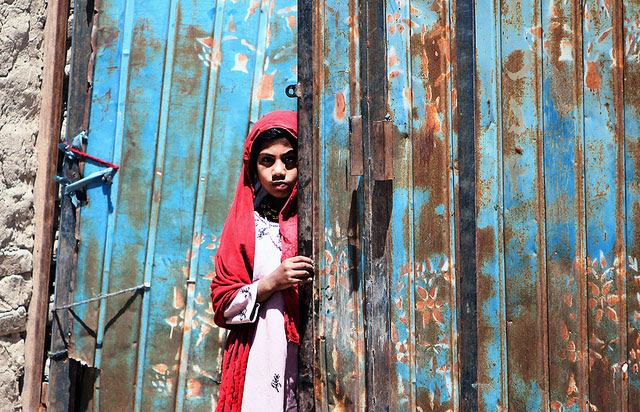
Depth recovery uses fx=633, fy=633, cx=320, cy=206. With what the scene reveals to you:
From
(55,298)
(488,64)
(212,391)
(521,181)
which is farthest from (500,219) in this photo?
(55,298)

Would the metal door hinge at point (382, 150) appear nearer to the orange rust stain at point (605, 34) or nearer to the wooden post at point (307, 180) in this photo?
the wooden post at point (307, 180)

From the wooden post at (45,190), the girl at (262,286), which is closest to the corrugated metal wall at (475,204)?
the girl at (262,286)

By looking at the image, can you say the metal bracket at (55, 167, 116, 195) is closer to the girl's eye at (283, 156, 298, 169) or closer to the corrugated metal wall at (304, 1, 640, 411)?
the girl's eye at (283, 156, 298, 169)

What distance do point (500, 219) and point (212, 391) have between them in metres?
1.24

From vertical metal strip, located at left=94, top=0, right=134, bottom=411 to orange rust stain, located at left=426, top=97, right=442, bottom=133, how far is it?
118cm

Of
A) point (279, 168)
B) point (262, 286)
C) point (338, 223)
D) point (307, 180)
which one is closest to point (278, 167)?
point (279, 168)

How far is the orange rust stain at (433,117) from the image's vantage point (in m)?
1.86

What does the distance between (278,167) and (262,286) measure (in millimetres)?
379

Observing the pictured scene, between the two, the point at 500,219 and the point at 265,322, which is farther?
the point at 265,322

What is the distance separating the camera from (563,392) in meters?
1.78

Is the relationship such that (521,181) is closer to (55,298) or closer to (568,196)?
(568,196)

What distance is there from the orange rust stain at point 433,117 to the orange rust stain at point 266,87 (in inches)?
27.6

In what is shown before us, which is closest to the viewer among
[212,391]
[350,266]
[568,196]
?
[568,196]

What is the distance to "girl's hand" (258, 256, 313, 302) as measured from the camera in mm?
1901
